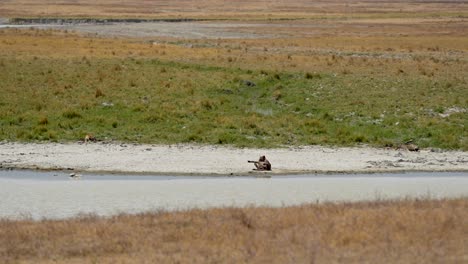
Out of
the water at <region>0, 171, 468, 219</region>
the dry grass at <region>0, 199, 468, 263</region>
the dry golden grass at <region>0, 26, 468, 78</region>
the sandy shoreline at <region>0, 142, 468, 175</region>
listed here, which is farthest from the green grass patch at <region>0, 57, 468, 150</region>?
the dry grass at <region>0, 199, 468, 263</region>

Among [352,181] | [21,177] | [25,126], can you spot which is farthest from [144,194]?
[25,126]

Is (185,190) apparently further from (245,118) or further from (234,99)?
(234,99)

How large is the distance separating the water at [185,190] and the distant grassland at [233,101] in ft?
15.4

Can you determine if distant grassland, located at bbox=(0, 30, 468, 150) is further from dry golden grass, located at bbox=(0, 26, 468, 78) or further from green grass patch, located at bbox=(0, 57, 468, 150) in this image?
dry golden grass, located at bbox=(0, 26, 468, 78)

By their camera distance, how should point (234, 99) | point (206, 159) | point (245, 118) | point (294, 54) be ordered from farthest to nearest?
point (294, 54) < point (234, 99) < point (245, 118) < point (206, 159)

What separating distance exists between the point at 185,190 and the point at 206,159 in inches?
166

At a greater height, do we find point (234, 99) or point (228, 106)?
point (228, 106)

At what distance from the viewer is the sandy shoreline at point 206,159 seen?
78.4ft

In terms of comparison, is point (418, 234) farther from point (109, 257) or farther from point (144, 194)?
point (144, 194)

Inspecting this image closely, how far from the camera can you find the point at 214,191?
2078 centimetres

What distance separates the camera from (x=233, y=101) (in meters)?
34.0

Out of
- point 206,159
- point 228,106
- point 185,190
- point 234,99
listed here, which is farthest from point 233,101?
point 185,190

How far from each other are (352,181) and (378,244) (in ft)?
31.9

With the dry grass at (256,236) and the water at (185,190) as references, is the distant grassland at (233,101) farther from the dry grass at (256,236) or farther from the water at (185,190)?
the dry grass at (256,236)
